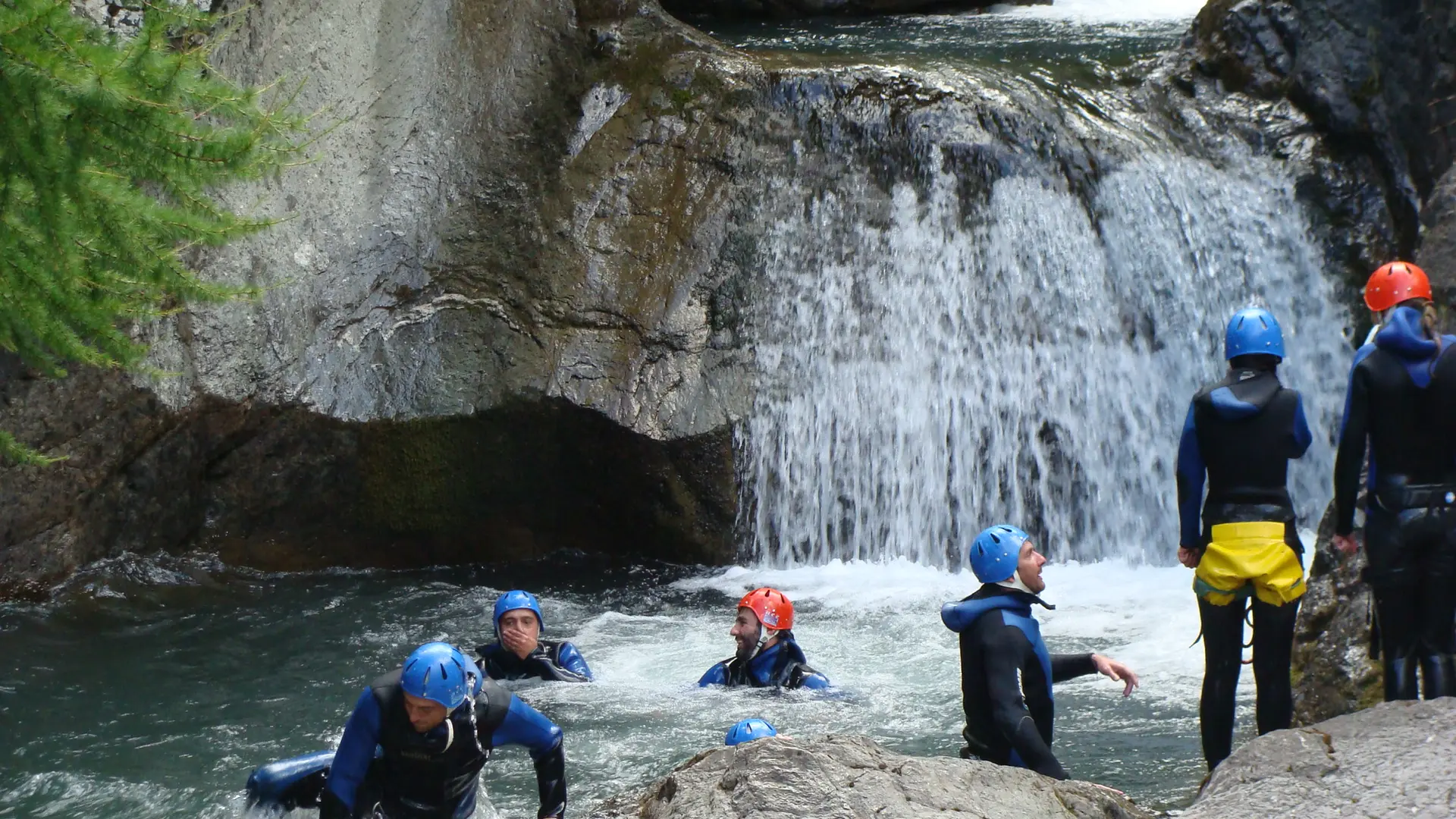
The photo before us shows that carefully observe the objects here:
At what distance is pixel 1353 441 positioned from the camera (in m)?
4.57

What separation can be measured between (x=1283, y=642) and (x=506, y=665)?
3.80 meters

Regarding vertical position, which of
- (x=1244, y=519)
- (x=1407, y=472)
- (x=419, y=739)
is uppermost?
(x=1407, y=472)

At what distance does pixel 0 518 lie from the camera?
8.62m

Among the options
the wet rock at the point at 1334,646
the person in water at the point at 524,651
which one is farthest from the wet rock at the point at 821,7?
the wet rock at the point at 1334,646

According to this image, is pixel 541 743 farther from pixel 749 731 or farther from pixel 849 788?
pixel 849 788

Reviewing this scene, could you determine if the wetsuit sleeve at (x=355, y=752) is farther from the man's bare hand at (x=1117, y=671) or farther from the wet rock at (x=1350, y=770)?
the wet rock at (x=1350, y=770)

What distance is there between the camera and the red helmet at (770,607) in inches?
261

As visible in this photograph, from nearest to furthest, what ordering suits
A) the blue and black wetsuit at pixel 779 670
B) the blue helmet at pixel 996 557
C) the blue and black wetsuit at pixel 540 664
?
the blue helmet at pixel 996 557 → the blue and black wetsuit at pixel 779 670 → the blue and black wetsuit at pixel 540 664

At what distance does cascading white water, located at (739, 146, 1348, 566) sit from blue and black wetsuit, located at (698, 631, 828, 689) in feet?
10.1

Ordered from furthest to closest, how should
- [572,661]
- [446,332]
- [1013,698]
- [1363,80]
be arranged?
1. [1363,80]
2. [446,332]
3. [572,661]
4. [1013,698]

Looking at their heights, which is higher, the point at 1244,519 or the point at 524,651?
the point at 1244,519

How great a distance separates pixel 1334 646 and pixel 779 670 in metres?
2.44

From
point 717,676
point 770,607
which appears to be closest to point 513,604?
point 717,676

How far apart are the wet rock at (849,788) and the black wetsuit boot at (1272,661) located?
35.7 inches
